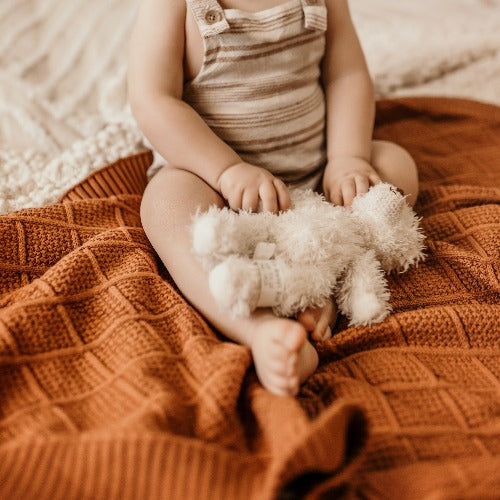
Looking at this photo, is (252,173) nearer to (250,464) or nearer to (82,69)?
(250,464)

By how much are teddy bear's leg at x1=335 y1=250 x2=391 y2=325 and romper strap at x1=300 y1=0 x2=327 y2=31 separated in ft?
1.37

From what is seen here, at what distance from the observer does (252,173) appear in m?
0.84

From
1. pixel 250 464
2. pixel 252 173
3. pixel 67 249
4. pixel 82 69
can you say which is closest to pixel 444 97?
pixel 252 173

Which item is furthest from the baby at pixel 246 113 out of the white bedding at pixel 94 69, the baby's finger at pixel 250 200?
the white bedding at pixel 94 69

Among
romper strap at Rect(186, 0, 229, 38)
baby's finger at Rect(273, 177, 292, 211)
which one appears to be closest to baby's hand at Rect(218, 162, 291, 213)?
baby's finger at Rect(273, 177, 292, 211)

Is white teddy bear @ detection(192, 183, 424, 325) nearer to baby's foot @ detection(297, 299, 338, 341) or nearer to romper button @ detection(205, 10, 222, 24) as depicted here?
baby's foot @ detection(297, 299, 338, 341)

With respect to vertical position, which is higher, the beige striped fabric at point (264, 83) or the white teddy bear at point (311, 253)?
the beige striped fabric at point (264, 83)

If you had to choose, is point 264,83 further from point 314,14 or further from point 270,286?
point 270,286

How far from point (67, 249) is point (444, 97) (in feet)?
2.87

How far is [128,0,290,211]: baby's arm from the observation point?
0.86m

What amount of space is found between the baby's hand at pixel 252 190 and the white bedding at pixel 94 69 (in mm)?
300

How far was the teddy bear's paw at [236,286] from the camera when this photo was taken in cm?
66

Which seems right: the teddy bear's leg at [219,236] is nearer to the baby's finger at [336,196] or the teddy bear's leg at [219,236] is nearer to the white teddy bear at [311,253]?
the white teddy bear at [311,253]

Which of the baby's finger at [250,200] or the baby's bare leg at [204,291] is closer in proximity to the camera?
the baby's bare leg at [204,291]
